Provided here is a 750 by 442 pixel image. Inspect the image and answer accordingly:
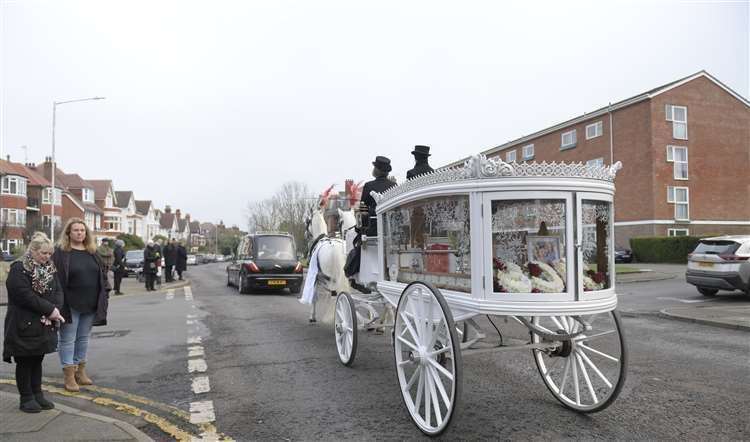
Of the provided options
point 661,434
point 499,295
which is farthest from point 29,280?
point 661,434

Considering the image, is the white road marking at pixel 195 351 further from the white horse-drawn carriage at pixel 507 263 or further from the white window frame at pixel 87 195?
the white window frame at pixel 87 195

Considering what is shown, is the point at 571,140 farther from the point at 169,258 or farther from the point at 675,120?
the point at 169,258

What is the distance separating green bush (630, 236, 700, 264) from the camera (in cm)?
2895

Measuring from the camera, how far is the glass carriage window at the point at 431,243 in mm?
4520

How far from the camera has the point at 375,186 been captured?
690cm

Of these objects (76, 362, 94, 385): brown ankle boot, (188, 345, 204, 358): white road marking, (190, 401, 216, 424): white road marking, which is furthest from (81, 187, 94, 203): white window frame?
(190, 401, 216, 424): white road marking

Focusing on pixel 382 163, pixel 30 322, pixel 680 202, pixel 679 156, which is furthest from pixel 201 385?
pixel 679 156

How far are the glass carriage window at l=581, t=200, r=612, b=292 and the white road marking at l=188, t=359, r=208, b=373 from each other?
14.8ft

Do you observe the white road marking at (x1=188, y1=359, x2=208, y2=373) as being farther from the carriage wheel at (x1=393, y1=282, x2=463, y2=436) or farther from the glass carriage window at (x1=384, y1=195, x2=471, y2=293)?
the carriage wheel at (x1=393, y1=282, x2=463, y2=436)

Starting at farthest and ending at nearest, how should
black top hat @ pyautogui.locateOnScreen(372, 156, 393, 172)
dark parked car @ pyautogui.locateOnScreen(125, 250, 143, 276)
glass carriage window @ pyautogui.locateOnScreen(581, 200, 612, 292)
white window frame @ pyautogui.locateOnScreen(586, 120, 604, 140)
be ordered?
1. white window frame @ pyautogui.locateOnScreen(586, 120, 604, 140)
2. dark parked car @ pyautogui.locateOnScreen(125, 250, 143, 276)
3. black top hat @ pyautogui.locateOnScreen(372, 156, 393, 172)
4. glass carriage window @ pyautogui.locateOnScreen(581, 200, 612, 292)

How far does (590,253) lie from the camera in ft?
14.6

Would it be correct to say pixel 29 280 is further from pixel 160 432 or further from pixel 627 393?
pixel 627 393

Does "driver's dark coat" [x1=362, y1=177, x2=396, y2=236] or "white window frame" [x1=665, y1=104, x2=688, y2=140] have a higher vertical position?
"white window frame" [x1=665, y1=104, x2=688, y2=140]

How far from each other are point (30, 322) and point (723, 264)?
13.8m
